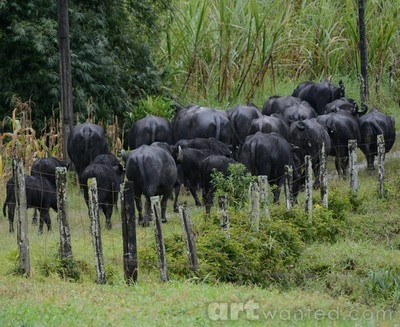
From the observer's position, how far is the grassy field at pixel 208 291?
11.1 meters

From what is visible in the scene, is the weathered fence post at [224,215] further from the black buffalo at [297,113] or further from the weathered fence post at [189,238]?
the black buffalo at [297,113]

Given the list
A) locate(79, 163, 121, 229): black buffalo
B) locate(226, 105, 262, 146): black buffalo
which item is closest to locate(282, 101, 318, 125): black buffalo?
locate(226, 105, 262, 146): black buffalo

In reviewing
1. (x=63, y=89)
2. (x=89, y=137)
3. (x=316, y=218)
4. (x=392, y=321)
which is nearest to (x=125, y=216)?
(x=392, y=321)

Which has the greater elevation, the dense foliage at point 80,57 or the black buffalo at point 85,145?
the dense foliage at point 80,57

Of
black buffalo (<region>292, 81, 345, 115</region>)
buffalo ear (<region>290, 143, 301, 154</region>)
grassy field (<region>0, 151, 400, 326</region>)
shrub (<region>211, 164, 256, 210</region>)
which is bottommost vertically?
grassy field (<region>0, 151, 400, 326</region>)

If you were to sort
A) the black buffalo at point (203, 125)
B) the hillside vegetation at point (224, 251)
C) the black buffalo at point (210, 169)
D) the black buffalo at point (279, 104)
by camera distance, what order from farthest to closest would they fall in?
the black buffalo at point (279, 104)
the black buffalo at point (203, 125)
the black buffalo at point (210, 169)
the hillside vegetation at point (224, 251)

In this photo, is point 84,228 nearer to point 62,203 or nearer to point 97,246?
point 62,203

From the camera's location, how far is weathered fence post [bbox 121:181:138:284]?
13.3 m

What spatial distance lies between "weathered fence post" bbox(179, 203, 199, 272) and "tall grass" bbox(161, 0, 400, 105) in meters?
17.3

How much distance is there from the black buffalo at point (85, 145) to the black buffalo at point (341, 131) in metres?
4.70

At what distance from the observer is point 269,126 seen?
22.7 metres

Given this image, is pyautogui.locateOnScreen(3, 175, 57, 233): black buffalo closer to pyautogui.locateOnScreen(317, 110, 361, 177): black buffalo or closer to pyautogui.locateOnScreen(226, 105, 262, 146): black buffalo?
pyautogui.locateOnScreen(226, 105, 262, 146): black buffalo

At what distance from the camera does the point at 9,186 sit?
17.9 metres

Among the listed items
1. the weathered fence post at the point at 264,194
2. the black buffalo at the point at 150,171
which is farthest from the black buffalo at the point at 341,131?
the weathered fence post at the point at 264,194
